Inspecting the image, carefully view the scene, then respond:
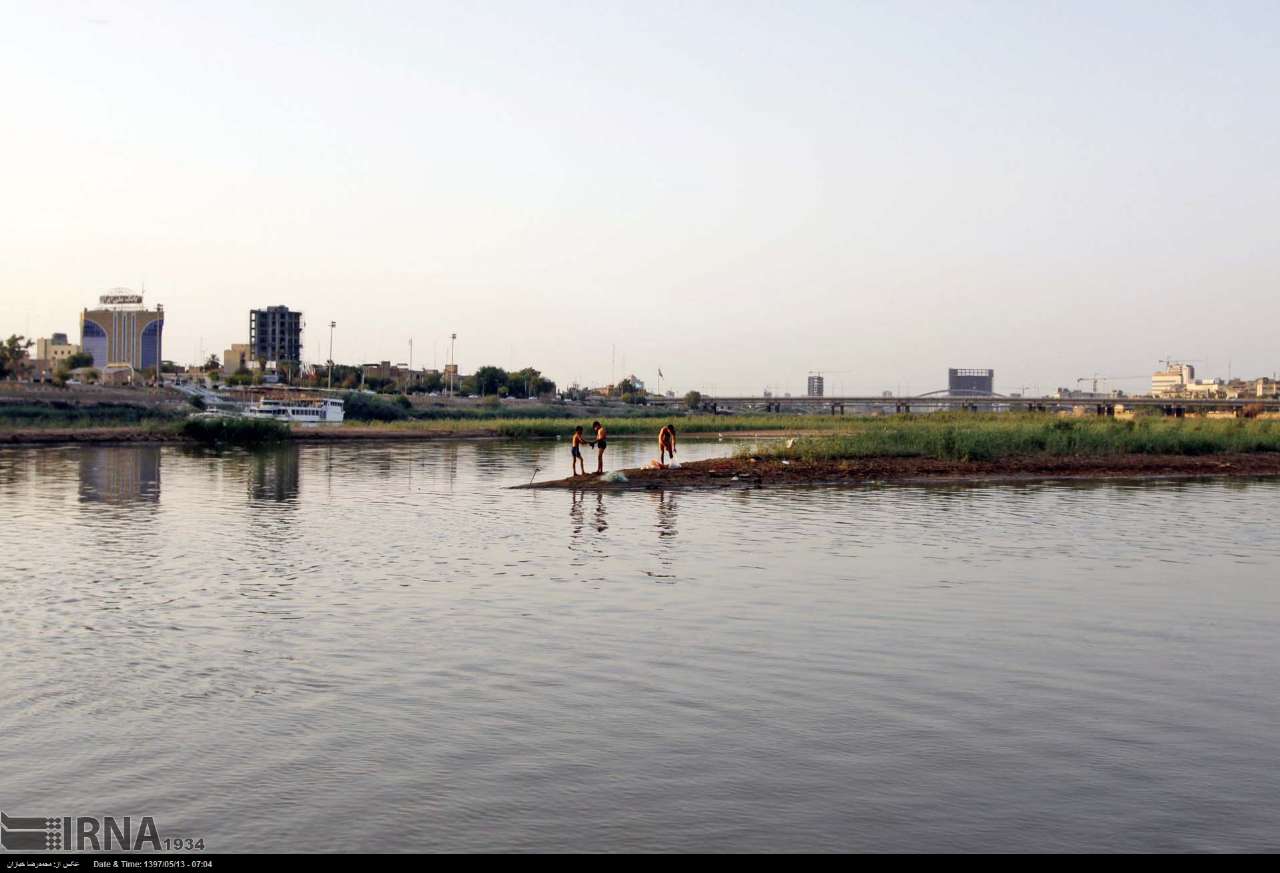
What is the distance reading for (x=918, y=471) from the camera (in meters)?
44.5

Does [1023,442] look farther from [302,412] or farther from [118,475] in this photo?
[302,412]

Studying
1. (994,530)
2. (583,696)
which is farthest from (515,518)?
(583,696)

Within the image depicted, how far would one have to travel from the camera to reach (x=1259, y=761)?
10086 mm

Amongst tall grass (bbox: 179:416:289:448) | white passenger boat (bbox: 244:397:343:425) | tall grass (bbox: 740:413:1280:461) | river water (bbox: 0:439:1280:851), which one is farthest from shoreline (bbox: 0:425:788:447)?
river water (bbox: 0:439:1280:851)

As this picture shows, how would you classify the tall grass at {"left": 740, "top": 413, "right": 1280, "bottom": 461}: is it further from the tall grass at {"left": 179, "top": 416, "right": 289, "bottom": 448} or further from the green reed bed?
the tall grass at {"left": 179, "top": 416, "right": 289, "bottom": 448}

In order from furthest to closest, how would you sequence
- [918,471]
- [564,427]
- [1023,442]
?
[564,427]
[1023,442]
[918,471]

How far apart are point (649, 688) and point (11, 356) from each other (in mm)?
153571

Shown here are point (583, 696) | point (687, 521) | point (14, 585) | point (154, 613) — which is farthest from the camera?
point (687, 521)

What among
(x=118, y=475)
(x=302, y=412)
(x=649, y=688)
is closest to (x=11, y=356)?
(x=302, y=412)

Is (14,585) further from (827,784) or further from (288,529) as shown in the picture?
(827,784)

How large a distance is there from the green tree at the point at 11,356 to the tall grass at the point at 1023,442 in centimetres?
12059

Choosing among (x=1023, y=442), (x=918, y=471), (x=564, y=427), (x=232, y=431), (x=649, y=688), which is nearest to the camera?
(x=649, y=688)

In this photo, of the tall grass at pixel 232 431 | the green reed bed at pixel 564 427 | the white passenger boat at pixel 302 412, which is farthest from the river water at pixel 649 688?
the white passenger boat at pixel 302 412

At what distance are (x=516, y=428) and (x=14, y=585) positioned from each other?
255 feet
